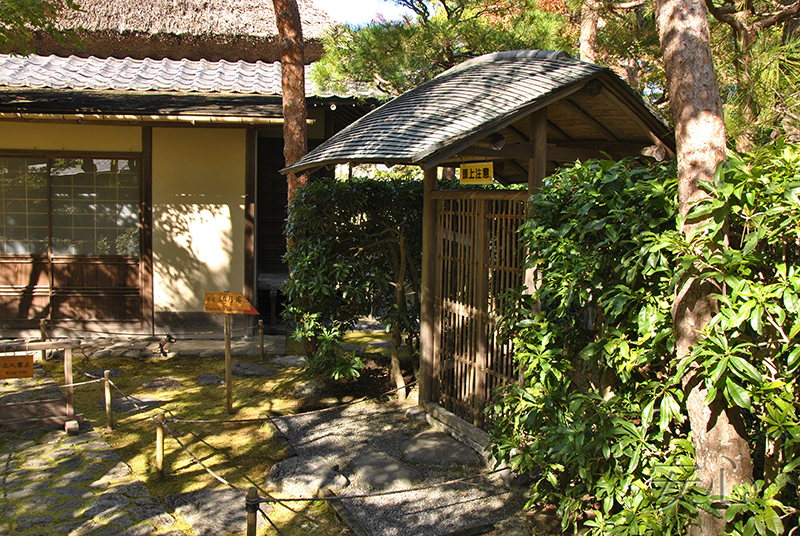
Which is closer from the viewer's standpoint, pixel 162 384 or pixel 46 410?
pixel 46 410

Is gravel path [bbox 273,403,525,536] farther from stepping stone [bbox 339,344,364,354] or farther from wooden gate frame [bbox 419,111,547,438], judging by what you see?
stepping stone [bbox 339,344,364,354]

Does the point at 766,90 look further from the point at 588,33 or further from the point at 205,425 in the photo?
the point at 205,425

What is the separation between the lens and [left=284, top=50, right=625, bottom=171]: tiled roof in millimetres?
4805

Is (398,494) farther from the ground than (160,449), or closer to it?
closer to it

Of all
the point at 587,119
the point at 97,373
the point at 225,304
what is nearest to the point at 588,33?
the point at 587,119

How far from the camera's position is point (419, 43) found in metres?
9.26

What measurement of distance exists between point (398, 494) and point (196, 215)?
627cm

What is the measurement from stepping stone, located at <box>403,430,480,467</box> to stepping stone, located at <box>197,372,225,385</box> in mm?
3090

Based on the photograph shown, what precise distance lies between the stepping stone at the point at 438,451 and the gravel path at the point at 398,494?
5cm

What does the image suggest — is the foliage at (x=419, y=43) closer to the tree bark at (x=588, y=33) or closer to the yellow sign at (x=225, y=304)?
the tree bark at (x=588, y=33)

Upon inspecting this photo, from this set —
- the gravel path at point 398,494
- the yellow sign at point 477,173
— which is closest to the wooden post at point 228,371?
the gravel path at point 398,494

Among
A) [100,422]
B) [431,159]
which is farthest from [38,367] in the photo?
[431,159]

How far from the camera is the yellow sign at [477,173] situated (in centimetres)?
539

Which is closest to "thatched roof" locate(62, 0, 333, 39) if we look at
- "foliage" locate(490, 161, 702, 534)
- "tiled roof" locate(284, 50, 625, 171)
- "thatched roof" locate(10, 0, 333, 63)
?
"thatched roof" locate(10, 0, 333, 63)
